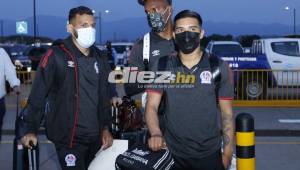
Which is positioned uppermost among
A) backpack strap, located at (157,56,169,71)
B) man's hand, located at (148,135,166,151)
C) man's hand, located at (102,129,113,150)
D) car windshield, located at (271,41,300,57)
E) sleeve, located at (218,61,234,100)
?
car windshield, located at (271,41,300,57)

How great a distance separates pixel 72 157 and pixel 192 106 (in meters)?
1.26

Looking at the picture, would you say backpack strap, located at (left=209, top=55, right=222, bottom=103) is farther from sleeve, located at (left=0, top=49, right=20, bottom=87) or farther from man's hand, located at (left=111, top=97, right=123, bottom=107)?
sleeve, located at (left=0, top=49, right=20, bottom=87)

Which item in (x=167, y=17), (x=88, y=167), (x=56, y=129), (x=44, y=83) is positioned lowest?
(x=88, y=167)

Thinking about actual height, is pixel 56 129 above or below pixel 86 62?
below

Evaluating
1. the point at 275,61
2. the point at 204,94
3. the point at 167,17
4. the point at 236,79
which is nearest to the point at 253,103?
the point at 236,79

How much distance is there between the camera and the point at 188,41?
410 cm

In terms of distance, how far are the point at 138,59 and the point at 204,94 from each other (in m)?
1.31

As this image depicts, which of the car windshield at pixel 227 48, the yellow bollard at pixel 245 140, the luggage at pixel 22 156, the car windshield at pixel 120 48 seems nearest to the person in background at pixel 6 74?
the luggage at pixel 22 156

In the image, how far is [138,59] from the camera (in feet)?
17.1

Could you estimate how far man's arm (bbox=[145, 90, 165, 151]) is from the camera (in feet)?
13.1

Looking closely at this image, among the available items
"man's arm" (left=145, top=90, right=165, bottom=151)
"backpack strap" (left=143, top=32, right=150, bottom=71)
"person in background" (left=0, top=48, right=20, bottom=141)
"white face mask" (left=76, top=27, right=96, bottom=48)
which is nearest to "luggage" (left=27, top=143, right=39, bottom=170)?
"white face mask" (left=76, top=27, right=96, bottom=48)

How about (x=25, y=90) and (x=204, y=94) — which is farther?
(x=25, y=90)

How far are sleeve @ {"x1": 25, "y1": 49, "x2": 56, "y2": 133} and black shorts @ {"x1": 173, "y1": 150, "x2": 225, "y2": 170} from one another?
4.12 ft

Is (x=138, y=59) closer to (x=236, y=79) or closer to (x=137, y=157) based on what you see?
(x=137, y=157)
